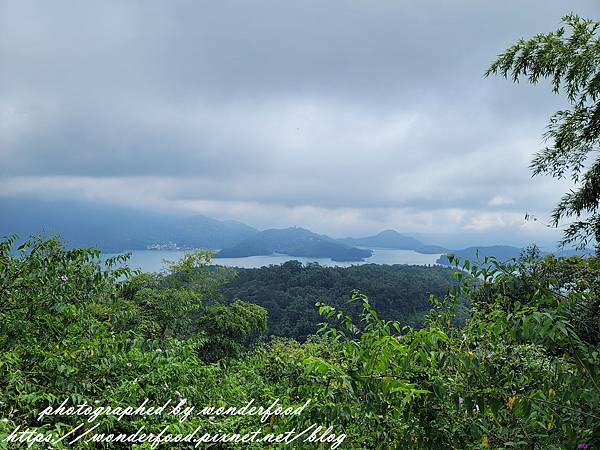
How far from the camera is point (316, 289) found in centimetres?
2617

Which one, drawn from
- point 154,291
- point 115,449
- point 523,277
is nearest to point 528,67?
point 523,277

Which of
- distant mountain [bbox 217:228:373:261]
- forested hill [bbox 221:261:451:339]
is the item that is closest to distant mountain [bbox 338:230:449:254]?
distant mountain [bbox 217:228:373:261]

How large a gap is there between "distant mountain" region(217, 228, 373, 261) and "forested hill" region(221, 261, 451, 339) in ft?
74.7

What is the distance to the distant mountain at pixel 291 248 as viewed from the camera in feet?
184

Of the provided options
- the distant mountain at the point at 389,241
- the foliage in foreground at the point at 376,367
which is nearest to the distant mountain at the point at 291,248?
the distant mountain at the point at 389,241

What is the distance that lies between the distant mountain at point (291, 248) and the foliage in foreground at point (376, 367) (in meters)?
48.9

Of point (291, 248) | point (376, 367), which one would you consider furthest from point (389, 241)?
point (376, 367)

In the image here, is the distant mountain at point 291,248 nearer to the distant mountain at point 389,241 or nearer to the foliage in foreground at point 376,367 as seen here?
the distant mountain at point 389,241

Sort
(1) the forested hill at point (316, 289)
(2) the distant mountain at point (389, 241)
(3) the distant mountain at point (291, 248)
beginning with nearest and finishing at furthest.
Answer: (1) the forested hill at point (316, 289), (3) the distant mountain at point (291, 248), (2) the distant mountain at point (389, 241)

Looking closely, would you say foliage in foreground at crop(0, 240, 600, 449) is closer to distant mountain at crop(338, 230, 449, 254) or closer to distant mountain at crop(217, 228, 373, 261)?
distant mountain at crop(217, 228, 373, 261)

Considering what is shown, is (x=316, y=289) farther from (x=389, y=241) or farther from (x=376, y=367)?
(x=389, y=241)

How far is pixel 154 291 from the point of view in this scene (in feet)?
39.1

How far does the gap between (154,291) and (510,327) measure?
12043mm

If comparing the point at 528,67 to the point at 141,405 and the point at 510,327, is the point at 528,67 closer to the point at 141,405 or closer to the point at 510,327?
the point at 510,327
